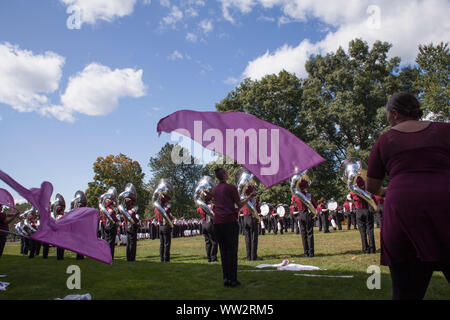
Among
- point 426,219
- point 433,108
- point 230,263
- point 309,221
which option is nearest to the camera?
point 426,219

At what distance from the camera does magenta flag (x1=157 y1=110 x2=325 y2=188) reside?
5.11 metres

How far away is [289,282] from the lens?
20.2 ft

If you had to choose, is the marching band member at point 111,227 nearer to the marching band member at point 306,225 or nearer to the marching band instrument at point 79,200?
the marching band instrument at point 79,200

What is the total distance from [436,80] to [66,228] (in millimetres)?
29982

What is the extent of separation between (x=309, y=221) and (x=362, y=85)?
26.6 meters

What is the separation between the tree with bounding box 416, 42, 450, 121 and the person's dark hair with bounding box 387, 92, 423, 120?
87.9 ft

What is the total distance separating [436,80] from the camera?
2698 cm

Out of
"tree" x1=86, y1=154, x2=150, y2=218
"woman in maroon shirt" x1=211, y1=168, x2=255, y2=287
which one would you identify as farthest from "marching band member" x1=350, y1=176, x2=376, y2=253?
"tree" x1=86, y1=154, x2=150, y2=218

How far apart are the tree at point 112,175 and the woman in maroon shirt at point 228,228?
147 ft

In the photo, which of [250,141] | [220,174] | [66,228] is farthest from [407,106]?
[66,228]

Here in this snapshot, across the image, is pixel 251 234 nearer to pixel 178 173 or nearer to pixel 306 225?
pixel 306 225

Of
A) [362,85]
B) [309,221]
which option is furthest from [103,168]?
[309,221]
